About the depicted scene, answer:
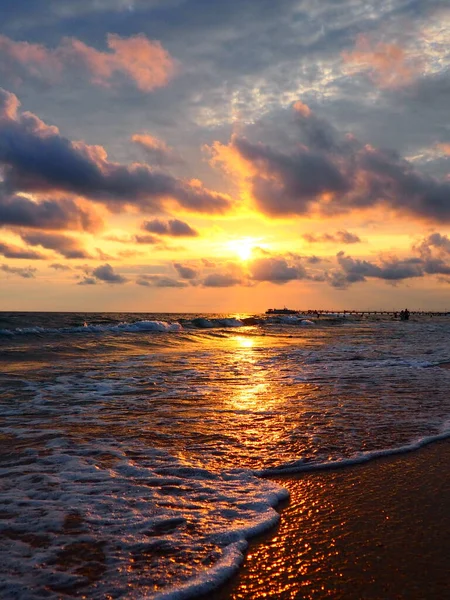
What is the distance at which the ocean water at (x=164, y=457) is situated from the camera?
3.93 metres

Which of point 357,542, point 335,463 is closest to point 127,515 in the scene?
point 357,542

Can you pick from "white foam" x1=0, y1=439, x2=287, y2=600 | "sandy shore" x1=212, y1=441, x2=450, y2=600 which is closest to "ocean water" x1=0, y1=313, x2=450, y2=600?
"white foam" x1=0, y1=439, x2=287, y2=600

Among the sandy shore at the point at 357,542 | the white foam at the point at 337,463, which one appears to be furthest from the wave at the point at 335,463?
the sandy shore at the point at 357,542

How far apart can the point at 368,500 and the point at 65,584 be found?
3.14 metres

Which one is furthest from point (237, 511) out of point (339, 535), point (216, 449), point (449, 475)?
point (449, 475)

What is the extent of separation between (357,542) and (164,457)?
333 centimetres

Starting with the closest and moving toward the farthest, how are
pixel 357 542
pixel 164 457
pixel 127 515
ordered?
1. pixel 357 542
2. pixel 127 515
3. pixel 164 457

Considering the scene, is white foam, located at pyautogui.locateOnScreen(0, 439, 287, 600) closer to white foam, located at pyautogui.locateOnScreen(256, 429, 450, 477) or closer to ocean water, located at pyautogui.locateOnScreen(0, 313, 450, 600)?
ocean water, located at pyautogui.locateOnScreen(0, 313, 450, 600)

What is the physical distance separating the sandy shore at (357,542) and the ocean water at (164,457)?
271 mm

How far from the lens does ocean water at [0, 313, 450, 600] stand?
3930mm

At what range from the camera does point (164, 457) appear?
6.79m

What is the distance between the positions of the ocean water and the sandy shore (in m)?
0.27

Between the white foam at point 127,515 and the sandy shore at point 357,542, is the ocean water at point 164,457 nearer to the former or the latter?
the white foam at point 127,515

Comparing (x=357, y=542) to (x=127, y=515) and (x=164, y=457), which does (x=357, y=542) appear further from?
(x=164, y=457)
